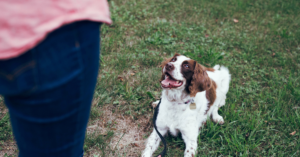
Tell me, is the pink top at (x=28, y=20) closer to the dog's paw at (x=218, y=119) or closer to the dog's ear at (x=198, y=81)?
the dog's ear at (x=198, y=81)

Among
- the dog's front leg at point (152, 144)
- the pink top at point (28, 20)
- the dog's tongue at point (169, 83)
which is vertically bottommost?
the dog's front leg at point (152, 144)

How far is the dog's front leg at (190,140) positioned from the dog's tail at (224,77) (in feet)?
3.46

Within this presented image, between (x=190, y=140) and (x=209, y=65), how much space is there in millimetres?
1748

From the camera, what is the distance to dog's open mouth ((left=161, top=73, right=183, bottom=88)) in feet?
8.00

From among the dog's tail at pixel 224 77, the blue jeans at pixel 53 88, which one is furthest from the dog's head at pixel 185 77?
the blue jeans at pixel 53 88

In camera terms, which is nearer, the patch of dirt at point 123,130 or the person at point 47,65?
the person at point 47,65

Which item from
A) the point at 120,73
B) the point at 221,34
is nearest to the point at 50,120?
the point at 120,73

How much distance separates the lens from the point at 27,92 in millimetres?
805

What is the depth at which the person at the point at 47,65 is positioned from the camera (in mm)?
734

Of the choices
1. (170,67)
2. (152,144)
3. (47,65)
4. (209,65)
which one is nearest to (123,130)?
(152,144)

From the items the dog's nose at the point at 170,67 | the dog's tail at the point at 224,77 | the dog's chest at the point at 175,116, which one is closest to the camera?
the dog's nose at the point at 170,67

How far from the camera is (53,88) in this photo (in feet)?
2.73

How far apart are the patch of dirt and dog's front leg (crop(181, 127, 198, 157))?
0.49 metres

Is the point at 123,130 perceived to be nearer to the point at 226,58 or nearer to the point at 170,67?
the point at 170,67
